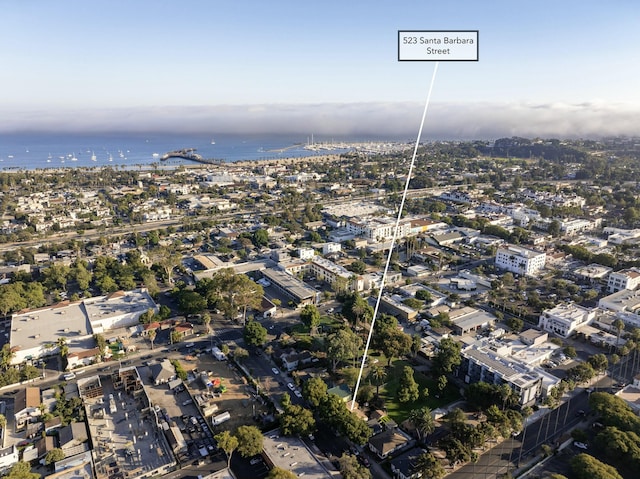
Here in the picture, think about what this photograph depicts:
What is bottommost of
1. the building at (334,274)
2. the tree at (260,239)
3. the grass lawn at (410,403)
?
the grass lawn at (410,403)

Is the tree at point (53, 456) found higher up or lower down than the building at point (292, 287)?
lower down

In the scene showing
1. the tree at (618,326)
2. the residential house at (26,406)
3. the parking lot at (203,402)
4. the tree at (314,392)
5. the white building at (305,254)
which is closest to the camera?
the parking lot at (203,402)

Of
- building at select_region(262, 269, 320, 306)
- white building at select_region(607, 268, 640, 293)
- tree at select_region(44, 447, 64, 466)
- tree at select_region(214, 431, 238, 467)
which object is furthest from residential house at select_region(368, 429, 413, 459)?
white building at select_region(607, 268, 640, 293)

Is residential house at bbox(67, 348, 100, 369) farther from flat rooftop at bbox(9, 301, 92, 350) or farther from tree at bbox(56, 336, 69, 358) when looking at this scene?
flat rooftop at bbox(9, 301, 92, 350)

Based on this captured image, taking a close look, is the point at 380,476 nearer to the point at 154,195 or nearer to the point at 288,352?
the point at 288,352

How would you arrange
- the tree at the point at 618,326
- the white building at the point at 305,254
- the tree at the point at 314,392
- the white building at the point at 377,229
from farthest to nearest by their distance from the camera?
the white building at the point at 377,229
the white building at the point at 305,254
the tree at the point at 618,326
the tree at the point at 314,392

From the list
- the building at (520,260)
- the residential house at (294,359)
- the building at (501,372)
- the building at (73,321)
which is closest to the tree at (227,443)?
the residential house at (294,359)

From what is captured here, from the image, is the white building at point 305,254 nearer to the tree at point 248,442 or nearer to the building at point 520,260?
the building at point 520,260
